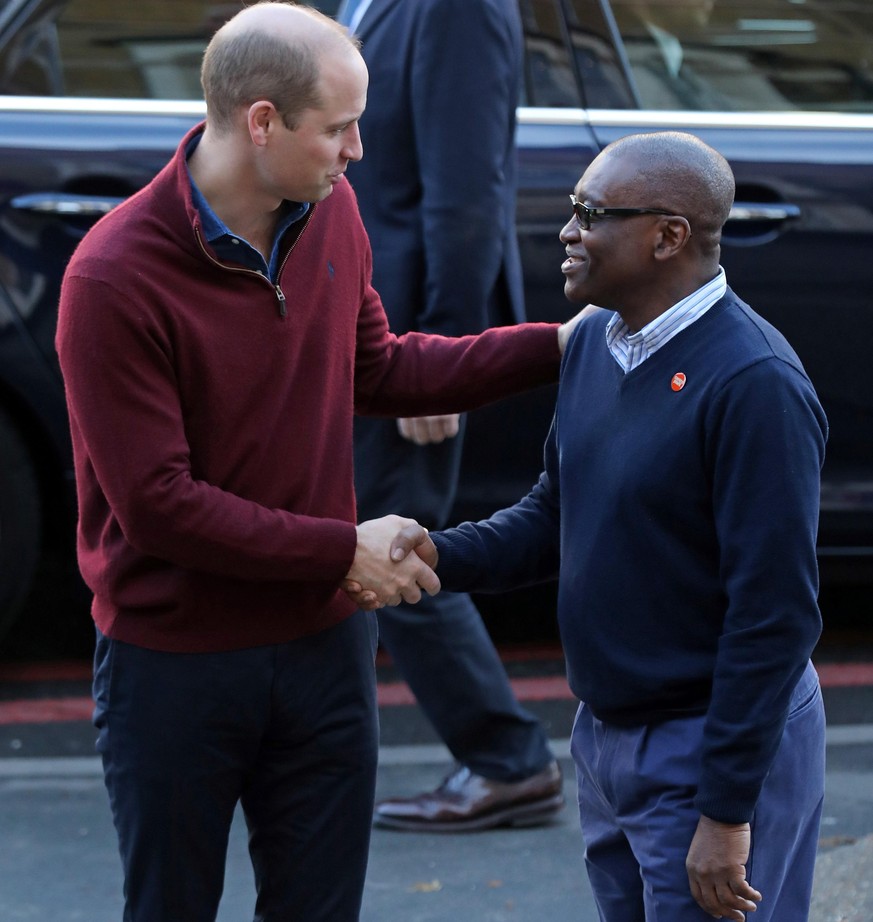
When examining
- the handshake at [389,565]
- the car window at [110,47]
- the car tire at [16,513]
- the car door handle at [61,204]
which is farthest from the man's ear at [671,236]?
the car tire at [16,513]

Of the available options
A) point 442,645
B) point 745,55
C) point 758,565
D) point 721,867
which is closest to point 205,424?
point 758,565

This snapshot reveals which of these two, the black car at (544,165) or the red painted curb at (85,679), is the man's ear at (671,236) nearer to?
the black car at (544,165)

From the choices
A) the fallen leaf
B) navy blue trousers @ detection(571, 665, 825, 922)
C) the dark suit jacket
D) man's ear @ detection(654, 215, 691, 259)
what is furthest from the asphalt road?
man's ear @ detection(654, 215, 691, 259)

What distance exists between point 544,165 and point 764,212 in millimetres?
545

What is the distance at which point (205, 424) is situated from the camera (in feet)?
7.22

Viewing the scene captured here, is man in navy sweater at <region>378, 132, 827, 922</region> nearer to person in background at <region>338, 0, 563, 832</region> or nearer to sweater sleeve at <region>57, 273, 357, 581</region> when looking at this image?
sweater sleeve at <region>57, 273, 357, 581</region>

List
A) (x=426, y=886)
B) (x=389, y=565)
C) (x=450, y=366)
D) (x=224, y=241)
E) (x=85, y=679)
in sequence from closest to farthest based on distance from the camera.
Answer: (x=224, y=241)
(x=389, y=565)
(x=450, y=366)
(x=426, y=886)
(x=85, y=679)

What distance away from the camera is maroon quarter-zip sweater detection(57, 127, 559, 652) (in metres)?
2.11

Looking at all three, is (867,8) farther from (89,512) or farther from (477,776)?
(89,512)

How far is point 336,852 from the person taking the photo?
7.80 ft

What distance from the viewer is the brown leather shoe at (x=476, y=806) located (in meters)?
3.49

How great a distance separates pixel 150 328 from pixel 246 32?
400mm

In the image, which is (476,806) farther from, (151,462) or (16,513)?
(151,462)

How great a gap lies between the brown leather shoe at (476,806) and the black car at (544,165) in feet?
2.85
